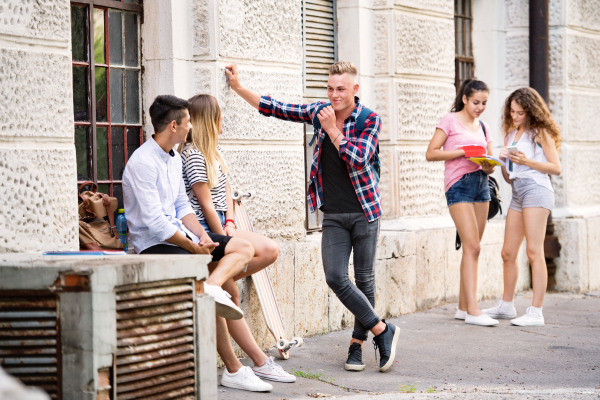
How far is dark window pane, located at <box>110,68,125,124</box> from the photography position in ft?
18.2

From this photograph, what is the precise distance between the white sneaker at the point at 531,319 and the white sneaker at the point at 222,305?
3404 mm

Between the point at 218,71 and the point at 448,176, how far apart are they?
2245 millimetres

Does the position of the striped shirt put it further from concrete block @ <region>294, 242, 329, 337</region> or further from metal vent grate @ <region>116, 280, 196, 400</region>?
concrete block @ <region>294, 242, 329, 337</region>

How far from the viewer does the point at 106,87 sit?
Answer: 5.50 meters

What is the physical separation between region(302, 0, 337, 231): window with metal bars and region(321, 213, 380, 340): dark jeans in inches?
69.9

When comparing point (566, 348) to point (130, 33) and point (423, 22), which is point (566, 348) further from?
point (130, 33)

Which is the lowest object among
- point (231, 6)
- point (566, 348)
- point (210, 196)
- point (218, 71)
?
point (566, 348)

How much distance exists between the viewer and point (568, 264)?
9.34 metres

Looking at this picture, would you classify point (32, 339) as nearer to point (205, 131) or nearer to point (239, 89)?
point (205, 131)

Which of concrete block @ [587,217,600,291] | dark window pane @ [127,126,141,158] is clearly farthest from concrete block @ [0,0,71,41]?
concrete block @ [587,217,600,291]

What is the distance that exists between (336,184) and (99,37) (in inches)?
69.6

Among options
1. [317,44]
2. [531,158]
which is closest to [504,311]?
[531,158]

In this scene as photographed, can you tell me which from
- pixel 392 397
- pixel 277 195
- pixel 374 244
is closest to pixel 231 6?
pixel 277 195

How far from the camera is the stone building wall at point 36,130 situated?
4.39 metres
